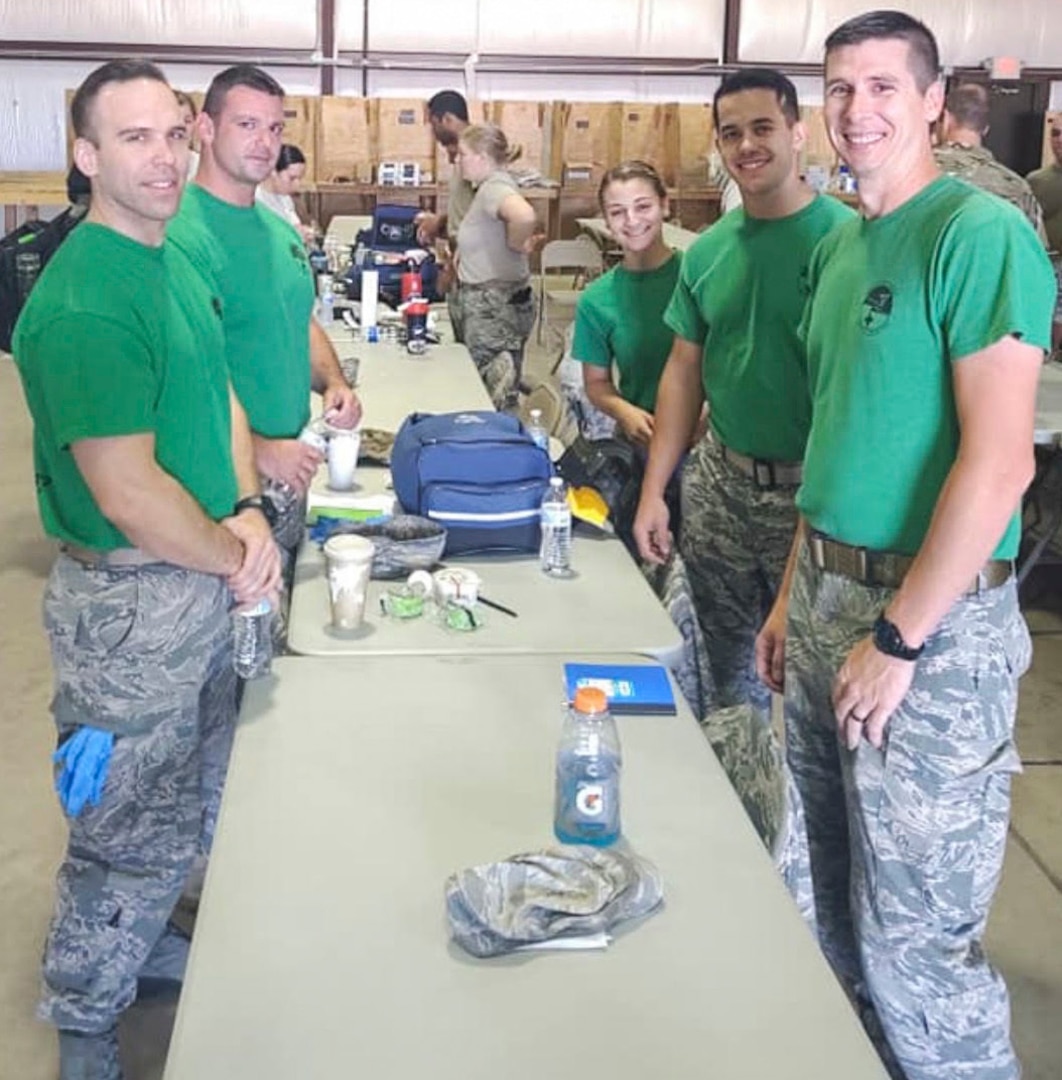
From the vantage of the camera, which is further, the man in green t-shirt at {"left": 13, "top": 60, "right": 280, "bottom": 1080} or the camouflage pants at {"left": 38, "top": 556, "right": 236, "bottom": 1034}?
the camouflage pants at {"left": 38, "top": 556, "right": 236, "bottom": 1034}

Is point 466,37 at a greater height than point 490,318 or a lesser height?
greater

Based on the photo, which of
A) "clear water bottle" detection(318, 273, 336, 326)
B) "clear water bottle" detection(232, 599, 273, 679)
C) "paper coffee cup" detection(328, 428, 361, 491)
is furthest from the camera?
"clear water bottle" detection(318, 273, 336, 326)

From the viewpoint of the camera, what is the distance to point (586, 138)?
13945 millimetres

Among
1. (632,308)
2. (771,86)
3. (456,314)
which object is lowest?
(456,314)

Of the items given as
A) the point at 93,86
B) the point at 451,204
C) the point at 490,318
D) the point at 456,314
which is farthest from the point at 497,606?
the point at 451,204

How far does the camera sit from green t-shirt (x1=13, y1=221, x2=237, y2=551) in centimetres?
213

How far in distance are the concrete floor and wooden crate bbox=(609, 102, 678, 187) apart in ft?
31.2

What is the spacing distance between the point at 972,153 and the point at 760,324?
398 cm

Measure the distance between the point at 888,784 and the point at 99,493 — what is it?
129cm

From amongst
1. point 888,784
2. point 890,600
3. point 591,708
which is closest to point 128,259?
point 591,708

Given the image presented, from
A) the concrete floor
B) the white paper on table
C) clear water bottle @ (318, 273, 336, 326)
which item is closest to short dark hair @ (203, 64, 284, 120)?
the concrete floor

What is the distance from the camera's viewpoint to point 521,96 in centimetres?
1426

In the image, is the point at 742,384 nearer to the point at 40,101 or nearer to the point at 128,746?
the point at 128,746

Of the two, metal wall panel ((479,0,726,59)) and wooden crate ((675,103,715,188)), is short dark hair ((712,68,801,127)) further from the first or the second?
metal wall panel ((479,0,726,59))
